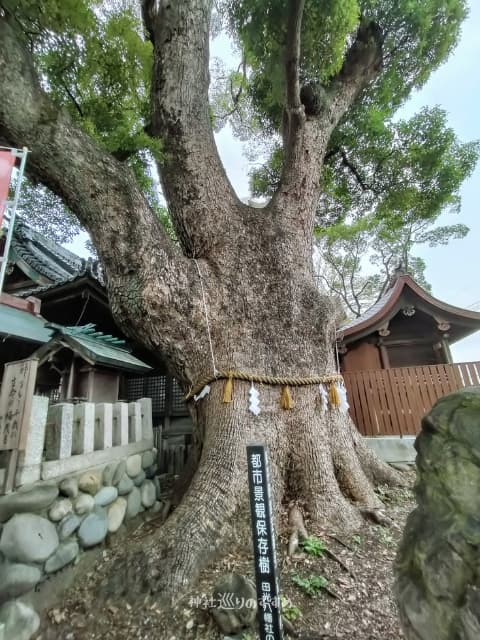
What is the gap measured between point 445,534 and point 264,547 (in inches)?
36.6

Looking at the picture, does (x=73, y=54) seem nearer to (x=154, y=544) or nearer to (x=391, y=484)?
(x=154, y=544)

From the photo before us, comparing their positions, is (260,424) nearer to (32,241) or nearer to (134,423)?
(134,423)

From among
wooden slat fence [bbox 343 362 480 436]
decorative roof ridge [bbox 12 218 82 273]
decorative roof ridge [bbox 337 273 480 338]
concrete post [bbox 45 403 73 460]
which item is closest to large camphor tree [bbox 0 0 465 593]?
concrete post [bbox 45 403 73 460]

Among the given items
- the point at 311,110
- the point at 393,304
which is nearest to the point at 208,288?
the point at 311,110

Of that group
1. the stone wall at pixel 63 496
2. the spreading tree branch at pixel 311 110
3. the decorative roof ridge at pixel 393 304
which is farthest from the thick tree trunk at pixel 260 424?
the decorative roof ridge at pixel 393 304

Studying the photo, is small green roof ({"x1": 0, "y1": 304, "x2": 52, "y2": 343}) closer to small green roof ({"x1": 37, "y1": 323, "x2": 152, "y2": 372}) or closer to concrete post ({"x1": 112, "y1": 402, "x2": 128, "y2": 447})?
small green roof ({"x1": 37, "y1": 323, "x2": 152, "y2": 372})

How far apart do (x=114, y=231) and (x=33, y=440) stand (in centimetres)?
223

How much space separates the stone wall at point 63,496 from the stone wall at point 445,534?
2468 mm

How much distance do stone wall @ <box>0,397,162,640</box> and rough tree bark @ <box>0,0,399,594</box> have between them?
30.8 inches

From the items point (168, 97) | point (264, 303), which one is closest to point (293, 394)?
point (264, 303)

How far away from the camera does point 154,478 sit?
404cm

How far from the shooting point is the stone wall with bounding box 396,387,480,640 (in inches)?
47.7

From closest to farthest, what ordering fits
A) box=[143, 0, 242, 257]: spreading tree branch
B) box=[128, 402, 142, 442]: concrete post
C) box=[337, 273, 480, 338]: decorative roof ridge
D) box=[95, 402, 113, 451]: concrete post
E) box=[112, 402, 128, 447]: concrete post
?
box=[95, 402, 113, 451]: concrete post
box=[112, 402, 128, 447]: concrete post
box=[128, 402, 142, 442]: concrete post
box=[143, 0, 242, 257]: spreading tree branch
box=[337, 273, 480, 338]: decorative roof ridge

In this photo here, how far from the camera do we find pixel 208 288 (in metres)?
3.73
